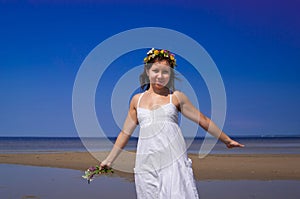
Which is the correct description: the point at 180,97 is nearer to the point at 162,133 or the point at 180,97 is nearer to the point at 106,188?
the point at 162,133

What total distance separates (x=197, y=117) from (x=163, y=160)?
2.02ft

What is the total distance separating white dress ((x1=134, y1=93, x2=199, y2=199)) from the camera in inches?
195

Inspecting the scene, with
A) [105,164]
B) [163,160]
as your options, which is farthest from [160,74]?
[105,164]

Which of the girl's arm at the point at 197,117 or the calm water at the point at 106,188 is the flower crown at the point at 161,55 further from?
the calm water at the point at 106,188

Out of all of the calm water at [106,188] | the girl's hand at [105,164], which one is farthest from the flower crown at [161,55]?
the calm water at [106,188]

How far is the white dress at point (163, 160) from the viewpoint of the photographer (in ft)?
16.2

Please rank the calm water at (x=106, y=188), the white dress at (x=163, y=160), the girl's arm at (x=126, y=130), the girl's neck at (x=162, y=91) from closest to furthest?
the white dress at (x=163, y=160)
the girl's neck at (x=162, y=91)
the girl's arm at (x=126, y=130)
the calm water at (x=106, y=188)

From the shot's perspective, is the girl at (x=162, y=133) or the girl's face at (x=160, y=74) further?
the girl's face at (x=160, y=74)

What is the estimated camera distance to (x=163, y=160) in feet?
16.5

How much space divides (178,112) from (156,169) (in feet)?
2.17

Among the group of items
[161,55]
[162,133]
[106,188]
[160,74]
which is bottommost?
[162,133]

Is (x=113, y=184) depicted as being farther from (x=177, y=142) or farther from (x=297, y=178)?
(x=177, y=142)

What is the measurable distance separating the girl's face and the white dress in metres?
0.26

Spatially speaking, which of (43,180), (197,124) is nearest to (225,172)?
(43,180)
